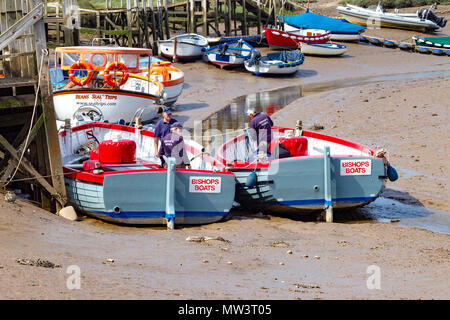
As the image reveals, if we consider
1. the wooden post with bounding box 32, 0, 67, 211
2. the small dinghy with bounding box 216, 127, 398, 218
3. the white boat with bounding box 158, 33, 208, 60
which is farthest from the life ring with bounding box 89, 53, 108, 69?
the white boat with bounding box 158, 33, 208, 60

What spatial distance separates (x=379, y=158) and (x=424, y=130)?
6.59 metres

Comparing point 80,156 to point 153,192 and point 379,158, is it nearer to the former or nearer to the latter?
point 153,192

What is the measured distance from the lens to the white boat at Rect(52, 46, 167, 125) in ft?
60.0

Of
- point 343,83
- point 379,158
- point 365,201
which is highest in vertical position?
point 379,158

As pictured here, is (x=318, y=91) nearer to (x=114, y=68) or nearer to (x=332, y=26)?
(x=114, y=68)

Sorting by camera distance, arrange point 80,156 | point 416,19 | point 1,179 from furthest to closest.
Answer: point 416,19
point 80,156
point 1,179

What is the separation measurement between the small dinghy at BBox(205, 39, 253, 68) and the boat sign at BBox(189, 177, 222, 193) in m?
20.3

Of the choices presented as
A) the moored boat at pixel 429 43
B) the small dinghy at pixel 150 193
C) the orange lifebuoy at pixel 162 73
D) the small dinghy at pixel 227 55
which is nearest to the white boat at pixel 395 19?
the moored boat at pixel 429 43

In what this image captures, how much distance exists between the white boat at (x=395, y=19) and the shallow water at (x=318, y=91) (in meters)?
13.0

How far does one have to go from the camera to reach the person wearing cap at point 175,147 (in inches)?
465

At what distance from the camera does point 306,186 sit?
1157cm

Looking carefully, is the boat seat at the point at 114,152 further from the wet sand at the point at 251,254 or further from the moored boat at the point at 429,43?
the moored boat at the point at 429,43

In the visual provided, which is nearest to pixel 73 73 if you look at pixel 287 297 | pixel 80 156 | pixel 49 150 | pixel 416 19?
pixel 80 156

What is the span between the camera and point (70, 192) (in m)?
11.7
